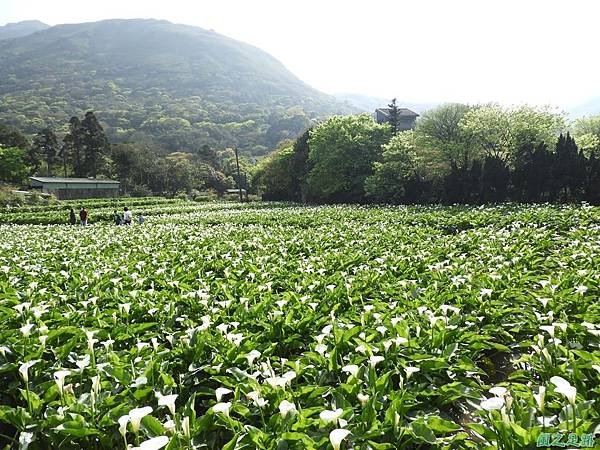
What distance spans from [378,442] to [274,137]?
147m

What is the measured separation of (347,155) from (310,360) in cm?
3970

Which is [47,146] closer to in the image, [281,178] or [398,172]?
[281,178]

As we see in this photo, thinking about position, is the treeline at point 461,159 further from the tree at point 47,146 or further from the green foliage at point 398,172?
the tree at point 47,146

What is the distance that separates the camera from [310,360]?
13.7ft

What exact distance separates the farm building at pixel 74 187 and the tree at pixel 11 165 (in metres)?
2.20

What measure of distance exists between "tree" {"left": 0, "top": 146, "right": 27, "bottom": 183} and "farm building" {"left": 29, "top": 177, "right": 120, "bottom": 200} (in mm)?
2202

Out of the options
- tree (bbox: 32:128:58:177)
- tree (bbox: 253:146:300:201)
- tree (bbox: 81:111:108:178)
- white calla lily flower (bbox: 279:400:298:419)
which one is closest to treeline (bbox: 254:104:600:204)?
tree (bbox: 253:146:300:201)

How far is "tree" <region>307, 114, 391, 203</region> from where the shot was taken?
42062mm

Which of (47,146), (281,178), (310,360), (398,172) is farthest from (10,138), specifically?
(310,360)

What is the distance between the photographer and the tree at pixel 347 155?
42062 mm

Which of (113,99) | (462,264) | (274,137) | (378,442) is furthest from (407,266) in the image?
(113,99)

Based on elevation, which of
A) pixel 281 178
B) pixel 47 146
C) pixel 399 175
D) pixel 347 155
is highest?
pixel 47 146

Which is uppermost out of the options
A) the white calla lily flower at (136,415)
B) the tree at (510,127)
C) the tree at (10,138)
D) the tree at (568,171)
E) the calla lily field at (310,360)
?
the tree at (10,138)

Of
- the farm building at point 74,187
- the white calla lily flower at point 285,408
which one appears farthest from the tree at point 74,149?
the white calla lily flower at point 285,408
